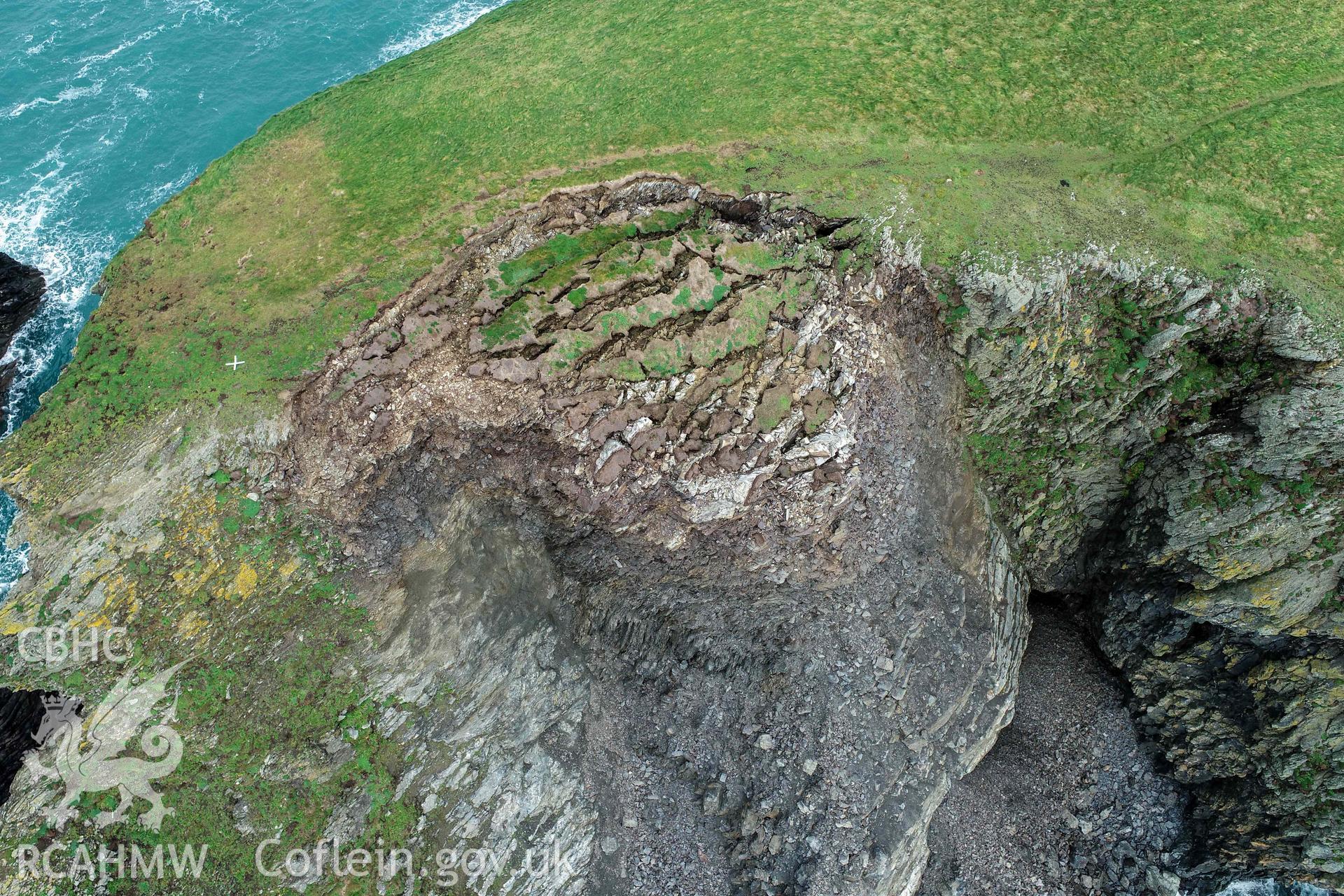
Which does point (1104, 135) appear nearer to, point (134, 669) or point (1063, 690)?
point (1063, 690)

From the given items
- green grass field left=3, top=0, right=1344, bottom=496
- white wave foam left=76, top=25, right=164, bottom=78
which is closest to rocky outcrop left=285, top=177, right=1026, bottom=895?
green grass field left=3, top=0, right=1344, bottom=496

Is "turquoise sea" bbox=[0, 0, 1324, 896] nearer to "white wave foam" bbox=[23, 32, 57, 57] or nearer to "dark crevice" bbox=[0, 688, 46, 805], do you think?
"white wave foam" bbox=[23, 32, 57, 57]

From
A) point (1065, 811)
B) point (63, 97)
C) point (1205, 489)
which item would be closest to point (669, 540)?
point (1205, 489)

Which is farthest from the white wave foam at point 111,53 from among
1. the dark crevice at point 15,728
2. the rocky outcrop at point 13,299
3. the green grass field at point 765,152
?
the dark crevice at point 15,728

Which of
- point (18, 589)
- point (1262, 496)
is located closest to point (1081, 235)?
point (1262, 496)

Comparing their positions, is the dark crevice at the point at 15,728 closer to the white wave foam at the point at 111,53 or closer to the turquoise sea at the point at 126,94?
the turquoise sea at the point at 126,94
